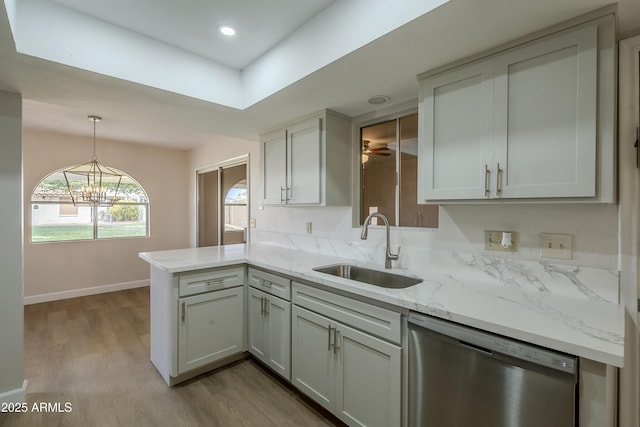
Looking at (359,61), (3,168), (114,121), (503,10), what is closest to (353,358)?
(359,61)

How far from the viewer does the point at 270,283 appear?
227 cm

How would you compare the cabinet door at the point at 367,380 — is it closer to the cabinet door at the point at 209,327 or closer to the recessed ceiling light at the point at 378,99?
the cabinet door at the point at 209,327

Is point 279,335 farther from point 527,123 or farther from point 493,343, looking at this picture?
point 527,123

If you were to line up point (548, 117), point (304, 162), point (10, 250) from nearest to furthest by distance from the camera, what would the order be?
point (548, 117), point (10, 250), point (304, 162)

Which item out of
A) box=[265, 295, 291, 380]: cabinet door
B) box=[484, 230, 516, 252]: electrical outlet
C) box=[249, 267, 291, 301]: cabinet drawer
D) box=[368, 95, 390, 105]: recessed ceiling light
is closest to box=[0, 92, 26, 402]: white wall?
box=[249, 267, 291, 301]: cabinet drawer

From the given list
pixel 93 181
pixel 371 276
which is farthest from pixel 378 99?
pixel 93 181

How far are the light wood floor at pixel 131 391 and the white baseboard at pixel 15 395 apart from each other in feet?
0.16

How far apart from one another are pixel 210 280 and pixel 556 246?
227 cm

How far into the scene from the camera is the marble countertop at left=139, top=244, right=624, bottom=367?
1007 millimetres

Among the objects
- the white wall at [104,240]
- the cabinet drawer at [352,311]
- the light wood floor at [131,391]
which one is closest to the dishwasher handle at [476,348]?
the cabinet drawer at [352,311]

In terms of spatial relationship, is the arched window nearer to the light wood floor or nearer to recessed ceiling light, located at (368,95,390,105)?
the light wood floor

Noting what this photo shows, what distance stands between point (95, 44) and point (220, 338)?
2.20 metres

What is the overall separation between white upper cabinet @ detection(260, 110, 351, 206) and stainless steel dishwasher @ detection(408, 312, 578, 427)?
1.34 meters

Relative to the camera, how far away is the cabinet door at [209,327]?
7.18 feet
